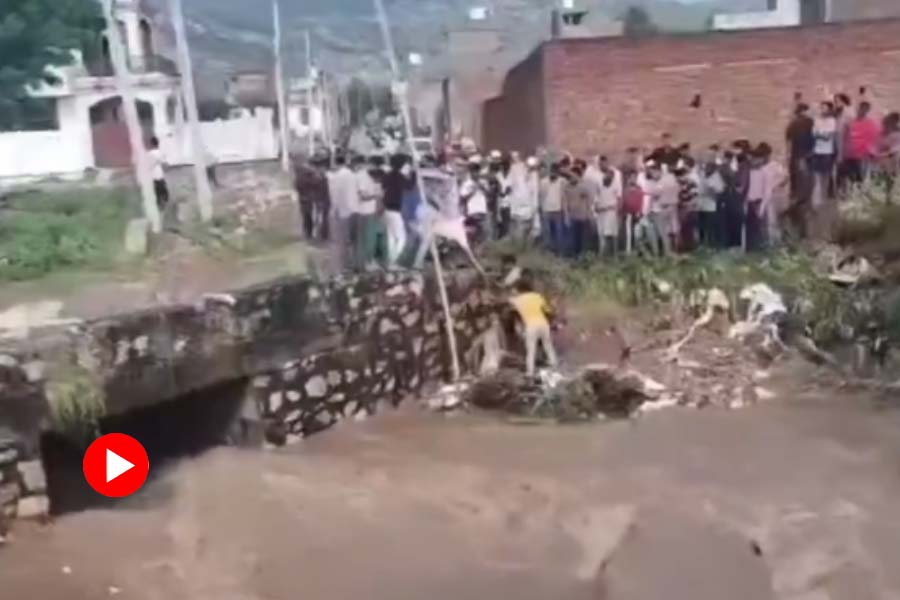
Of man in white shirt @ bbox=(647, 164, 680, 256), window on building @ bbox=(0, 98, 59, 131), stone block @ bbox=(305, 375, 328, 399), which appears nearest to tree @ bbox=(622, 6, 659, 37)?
man in white shirt @ bbox=(647, 164, 680, 256)

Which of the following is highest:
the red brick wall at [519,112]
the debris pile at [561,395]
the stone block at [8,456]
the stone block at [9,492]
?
the red brick wall at [519,112]

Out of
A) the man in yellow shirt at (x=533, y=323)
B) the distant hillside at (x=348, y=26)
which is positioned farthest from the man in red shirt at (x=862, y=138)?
the man in yellow shirt at (x=533, y=323)

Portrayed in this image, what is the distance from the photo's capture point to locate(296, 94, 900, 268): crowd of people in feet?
19.3

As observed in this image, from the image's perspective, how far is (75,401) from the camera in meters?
4.41

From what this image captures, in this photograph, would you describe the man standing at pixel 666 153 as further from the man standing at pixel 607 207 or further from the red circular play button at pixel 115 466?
the red circular play button at pixel 115 466

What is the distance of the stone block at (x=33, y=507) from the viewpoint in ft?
13.8

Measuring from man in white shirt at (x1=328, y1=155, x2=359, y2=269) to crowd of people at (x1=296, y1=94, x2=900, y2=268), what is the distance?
339 mm

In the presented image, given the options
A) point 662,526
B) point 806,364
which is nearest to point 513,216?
point 806,364

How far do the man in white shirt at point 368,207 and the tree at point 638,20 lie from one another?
1290mm

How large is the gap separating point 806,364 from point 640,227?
3.04 ft

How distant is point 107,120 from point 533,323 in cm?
191

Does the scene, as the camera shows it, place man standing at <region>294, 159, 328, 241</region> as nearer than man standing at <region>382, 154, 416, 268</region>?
Yes

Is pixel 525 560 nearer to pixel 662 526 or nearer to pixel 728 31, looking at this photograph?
pixel 662 526

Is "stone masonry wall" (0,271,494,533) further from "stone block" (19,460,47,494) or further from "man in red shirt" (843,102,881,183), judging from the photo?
"man in red shirt" (843,102,881,183)
